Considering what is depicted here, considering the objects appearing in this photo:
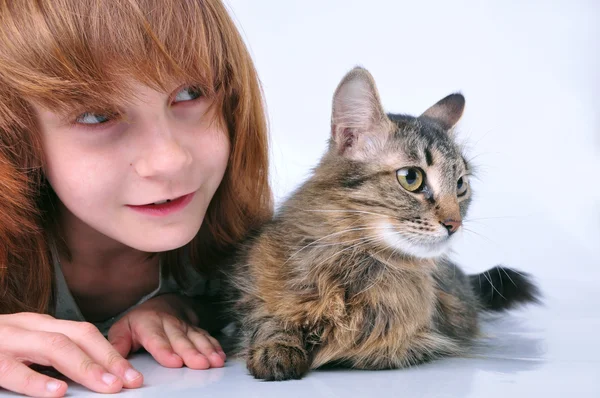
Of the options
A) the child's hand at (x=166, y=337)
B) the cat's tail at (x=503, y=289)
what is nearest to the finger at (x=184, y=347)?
the child's hand at (x=166, y=337)

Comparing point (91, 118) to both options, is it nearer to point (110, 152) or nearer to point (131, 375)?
point (110, 152)

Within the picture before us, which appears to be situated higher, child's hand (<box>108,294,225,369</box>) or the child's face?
the child's face

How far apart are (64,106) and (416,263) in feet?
3.13

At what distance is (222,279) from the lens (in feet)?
7.01

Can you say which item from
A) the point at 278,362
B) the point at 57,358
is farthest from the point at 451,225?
the point at 57,358

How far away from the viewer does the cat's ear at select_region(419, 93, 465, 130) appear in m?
2.08

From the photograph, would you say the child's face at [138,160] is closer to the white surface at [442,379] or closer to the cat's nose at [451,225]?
the white surface at [442,379]

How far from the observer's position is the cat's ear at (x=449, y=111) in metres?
2.08

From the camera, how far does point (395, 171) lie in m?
1.74

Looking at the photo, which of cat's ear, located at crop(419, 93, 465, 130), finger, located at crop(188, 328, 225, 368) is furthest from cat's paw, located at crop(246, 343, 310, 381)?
cat's ear, located at crop(419, 93, 465, 130)

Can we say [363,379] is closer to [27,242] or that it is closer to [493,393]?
[493,393]

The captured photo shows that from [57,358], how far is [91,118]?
595mm

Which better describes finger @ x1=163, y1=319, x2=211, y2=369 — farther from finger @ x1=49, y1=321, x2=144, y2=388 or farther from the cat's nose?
the cat's nose

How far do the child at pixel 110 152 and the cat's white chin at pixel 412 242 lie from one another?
542 mm
